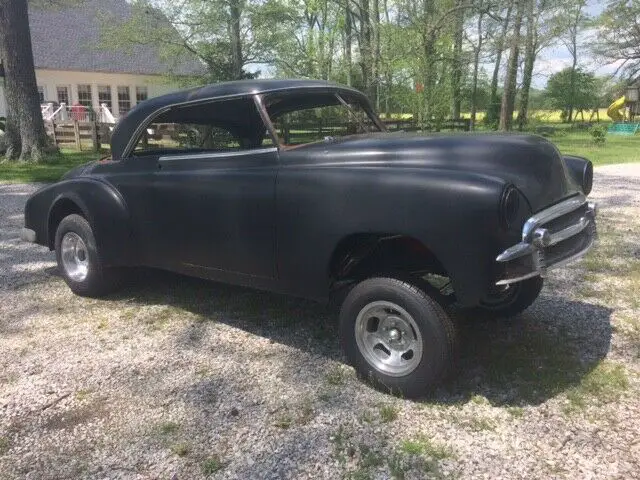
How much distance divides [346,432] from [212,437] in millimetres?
657

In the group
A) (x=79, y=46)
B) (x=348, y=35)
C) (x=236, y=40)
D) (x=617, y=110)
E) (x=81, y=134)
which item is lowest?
(x=81, y=134)

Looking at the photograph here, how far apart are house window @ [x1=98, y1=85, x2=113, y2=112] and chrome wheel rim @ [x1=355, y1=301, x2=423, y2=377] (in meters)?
31.6

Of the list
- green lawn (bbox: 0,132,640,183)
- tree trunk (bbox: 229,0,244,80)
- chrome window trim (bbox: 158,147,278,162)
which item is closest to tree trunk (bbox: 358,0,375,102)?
tree trunk (bbox: 229,0,244,80)

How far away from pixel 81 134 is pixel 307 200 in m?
18.0

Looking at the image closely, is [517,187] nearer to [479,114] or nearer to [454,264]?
[454,264]

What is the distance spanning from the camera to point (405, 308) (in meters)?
2.95

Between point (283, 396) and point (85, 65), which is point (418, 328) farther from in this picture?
point (85, 65)

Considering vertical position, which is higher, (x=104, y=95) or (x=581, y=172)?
(x=104, y=95)

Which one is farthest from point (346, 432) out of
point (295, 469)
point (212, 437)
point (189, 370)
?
point (189, 370)

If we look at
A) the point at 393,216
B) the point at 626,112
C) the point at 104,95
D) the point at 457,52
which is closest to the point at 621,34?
the point at 626,112

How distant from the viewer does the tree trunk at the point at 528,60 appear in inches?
840

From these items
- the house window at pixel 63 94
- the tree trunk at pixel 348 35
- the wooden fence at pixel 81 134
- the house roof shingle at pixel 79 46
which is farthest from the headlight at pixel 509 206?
the house window at pixel 63 94

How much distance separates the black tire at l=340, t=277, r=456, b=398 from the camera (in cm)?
288

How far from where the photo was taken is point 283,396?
10.3 ft
